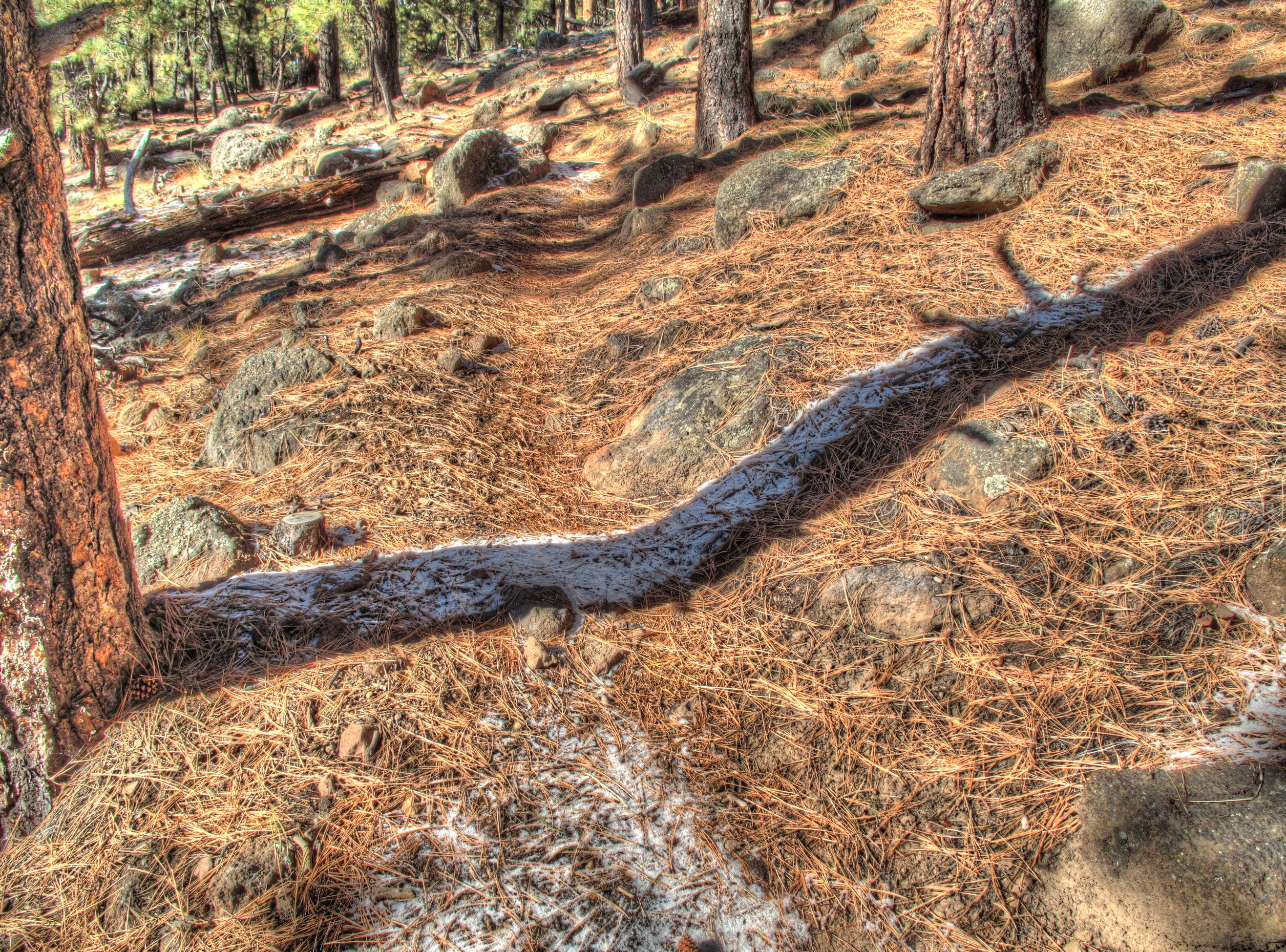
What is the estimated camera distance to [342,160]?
9078 mm

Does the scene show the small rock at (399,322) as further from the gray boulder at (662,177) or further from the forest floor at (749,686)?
the gray boulder at (662,177)

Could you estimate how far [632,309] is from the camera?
14.5 ft

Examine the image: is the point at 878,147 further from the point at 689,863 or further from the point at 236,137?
the point at 236,137

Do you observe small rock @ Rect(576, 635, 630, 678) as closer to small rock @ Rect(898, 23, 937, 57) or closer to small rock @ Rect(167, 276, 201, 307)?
small rock @ Rect(167, 276, 201, 307)

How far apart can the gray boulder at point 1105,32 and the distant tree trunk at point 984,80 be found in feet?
8.44

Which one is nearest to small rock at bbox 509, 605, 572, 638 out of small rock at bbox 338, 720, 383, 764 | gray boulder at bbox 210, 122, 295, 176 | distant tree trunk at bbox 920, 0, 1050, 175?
small rock at bbox 338, 720, 383, 764

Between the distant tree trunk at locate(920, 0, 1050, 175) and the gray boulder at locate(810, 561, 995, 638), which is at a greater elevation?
the distant tree trunk at locate(920, 0, 1050, 175)

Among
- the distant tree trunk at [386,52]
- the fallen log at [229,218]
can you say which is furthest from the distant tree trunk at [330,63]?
the fallen log at [229,218]

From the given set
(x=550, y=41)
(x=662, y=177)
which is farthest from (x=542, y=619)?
(x=550, y=41)

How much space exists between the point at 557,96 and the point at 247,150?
14.5 feet

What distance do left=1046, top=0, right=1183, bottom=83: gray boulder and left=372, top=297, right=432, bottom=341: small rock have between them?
17.6 ft

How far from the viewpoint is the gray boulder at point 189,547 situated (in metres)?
2.73

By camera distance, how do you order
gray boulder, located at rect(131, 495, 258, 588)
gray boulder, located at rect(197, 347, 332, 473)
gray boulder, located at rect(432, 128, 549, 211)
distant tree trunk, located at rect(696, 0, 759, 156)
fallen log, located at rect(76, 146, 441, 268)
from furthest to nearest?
fallen log, located at rect(76, 146, 441, 268) → gray boulder, located at rect(432, 128, 549, 211) → distant tree trunk, located at rect(696, 0, 759, 156) → gray boulder, located at rect(197, 347, 332, 473) → gray boulder, located at rect(131, 495, 258, 588)

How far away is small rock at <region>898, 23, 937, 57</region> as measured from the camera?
867cm
